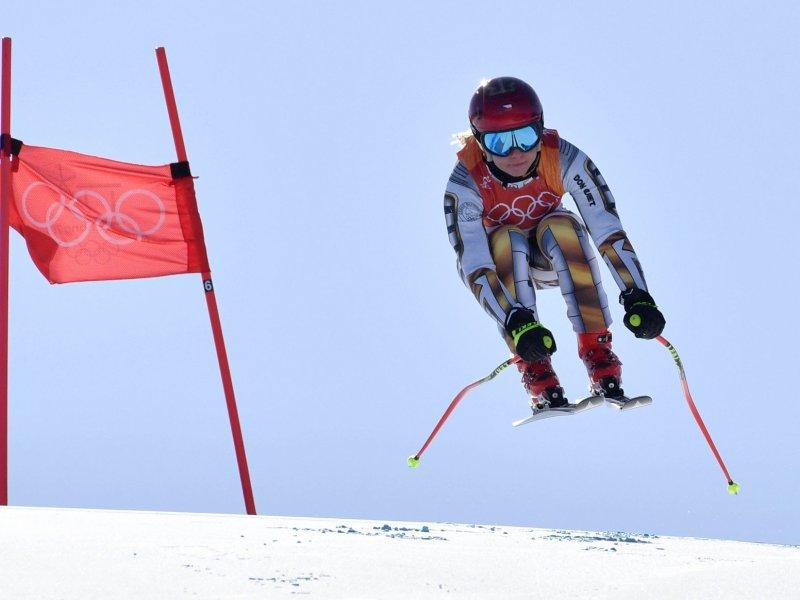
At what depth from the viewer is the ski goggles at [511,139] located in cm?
877

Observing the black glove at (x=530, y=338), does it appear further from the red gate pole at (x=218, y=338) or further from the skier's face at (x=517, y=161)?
the red gate pole at (x=218, y=338)

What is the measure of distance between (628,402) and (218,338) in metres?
4.79

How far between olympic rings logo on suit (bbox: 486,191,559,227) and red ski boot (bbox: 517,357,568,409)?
3.54 ft

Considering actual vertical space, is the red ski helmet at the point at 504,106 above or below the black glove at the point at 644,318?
above

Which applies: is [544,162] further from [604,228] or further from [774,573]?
[774,573]

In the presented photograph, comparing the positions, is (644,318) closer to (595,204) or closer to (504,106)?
(595,204)

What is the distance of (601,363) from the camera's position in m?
8.94

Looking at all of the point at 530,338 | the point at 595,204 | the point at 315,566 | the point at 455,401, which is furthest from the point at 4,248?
the point at 315,566

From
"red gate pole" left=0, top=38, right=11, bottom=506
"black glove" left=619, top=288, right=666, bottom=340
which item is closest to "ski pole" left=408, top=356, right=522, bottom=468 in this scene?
"black glove" left=619, top=288, right=666, bottom=340

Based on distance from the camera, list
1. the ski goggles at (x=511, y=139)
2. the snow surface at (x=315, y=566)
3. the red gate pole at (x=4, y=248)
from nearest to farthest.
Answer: the snow surface at (x=315, y=566)
the ski goggles at (x=511, y=139)
the red gate pole at (x=4, y=248)

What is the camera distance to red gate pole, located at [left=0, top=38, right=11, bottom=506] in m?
10.7

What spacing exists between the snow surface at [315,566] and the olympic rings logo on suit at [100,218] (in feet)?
18.1

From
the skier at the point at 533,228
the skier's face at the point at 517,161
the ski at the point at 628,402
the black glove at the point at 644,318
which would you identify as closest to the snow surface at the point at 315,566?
the ski at the point at 628,402

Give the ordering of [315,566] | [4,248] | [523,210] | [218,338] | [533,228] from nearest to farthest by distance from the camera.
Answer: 1. [315,566]
2. [523,210]
3. [533,228]
4. [4,248]
5. [218,338]
